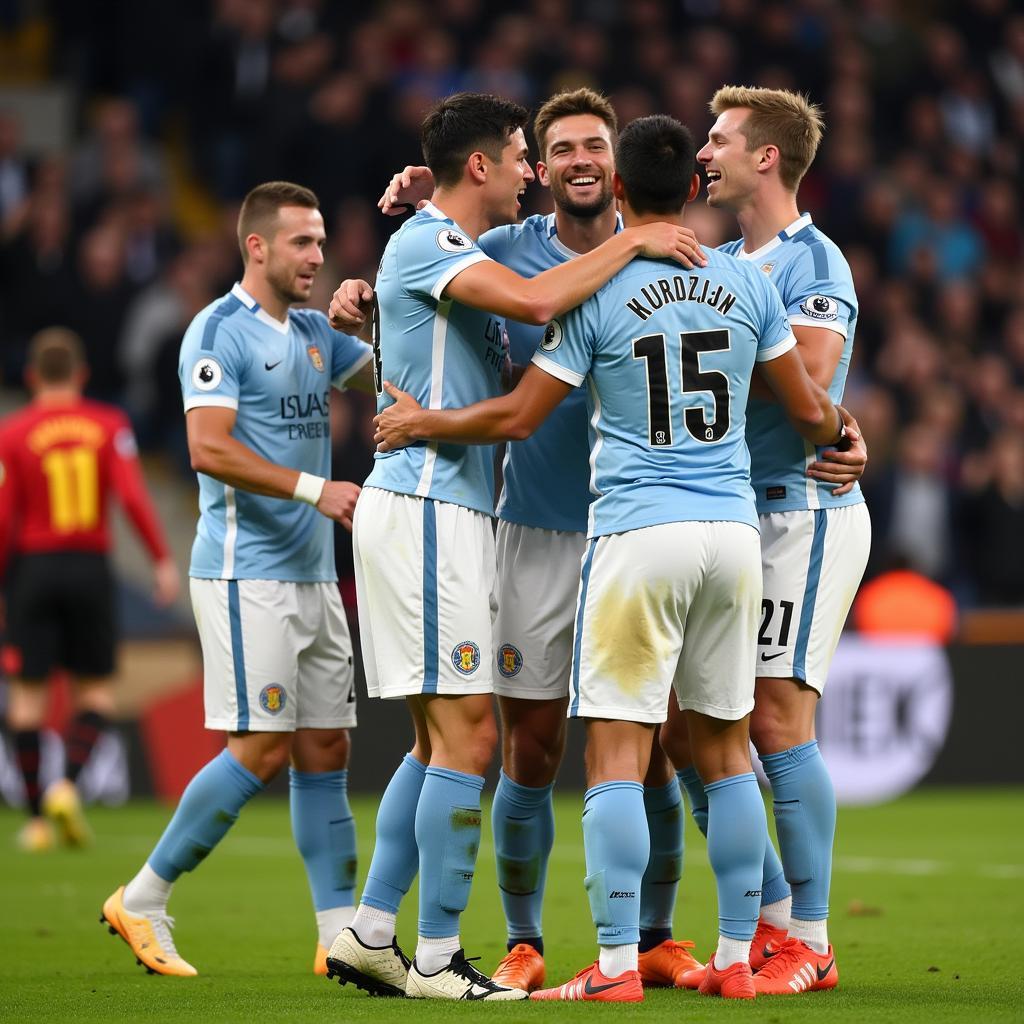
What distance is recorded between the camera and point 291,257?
6453 millimetres

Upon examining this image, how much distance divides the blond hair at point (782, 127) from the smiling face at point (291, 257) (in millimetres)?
1544

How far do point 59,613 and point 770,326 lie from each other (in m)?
6.27

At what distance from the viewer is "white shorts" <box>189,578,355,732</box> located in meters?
6.21

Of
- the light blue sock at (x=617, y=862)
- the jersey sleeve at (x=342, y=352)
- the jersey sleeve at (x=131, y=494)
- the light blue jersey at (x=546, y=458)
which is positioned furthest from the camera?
the jersey sleeve at (x=131, y=494)

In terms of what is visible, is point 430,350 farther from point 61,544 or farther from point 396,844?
point 61,544

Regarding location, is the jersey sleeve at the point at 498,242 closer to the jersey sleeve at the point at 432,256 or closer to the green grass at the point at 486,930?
the jersey sleeve at the point at 432,256

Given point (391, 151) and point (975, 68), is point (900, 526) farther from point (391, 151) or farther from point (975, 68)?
point (975, 68)

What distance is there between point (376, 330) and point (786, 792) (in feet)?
6.14

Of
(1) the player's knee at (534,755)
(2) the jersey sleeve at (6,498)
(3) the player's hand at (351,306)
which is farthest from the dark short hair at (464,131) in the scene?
(2) the jersey sleeve at (6,498)

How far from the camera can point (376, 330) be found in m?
5.69

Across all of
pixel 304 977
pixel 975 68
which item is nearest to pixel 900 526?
pixel 975 68

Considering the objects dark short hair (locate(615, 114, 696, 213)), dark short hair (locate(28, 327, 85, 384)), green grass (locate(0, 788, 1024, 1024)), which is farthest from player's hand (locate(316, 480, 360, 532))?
dark short hair (locate(28, 327, 85, 384))

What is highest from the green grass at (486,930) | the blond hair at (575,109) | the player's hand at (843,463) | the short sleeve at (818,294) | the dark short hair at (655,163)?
the blond hair at (575,109)

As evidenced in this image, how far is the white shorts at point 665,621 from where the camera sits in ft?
16.8
